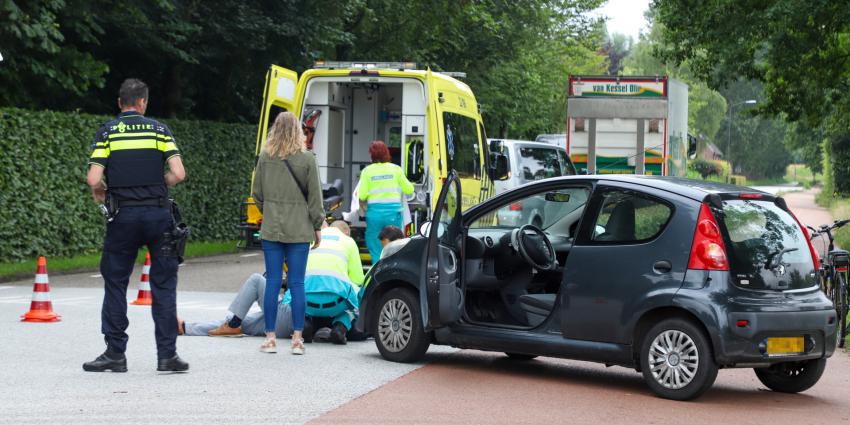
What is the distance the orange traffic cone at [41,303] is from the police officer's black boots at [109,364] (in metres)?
3.68

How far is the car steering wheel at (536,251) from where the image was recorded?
367 inches

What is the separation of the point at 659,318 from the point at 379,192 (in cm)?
620

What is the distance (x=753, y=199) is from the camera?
870 centimetres

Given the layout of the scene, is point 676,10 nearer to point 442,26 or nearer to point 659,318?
point 442,26

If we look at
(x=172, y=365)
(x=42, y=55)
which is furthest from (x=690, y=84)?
(x=172, y=365)

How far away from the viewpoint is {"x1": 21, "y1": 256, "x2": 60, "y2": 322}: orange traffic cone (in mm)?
12414

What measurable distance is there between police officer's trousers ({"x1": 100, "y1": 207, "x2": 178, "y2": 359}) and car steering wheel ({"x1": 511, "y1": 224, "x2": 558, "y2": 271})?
2449 mm

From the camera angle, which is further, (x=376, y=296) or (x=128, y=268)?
(x=376, y=296)

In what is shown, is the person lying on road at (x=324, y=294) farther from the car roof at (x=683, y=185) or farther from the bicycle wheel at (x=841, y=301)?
the bicycle wheel at (x=841, y=301)

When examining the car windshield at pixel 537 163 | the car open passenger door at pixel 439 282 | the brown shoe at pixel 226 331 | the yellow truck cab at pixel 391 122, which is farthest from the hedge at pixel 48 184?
the car open passenger door at pixel 439 282

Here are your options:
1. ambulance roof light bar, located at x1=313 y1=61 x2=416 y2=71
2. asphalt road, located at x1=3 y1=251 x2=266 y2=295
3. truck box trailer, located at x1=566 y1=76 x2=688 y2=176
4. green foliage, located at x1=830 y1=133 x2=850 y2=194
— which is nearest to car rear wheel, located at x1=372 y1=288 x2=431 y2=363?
ambulance roof light bar, located at x1=313 y1=61 x2=416 y2=71

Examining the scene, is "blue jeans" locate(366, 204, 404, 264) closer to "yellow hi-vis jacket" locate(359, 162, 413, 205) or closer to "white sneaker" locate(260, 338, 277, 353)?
"yellow hi-vis jacket" locate(359, 162, 413, 205)

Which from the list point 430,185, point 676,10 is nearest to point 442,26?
point 676,10

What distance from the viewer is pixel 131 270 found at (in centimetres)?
880
